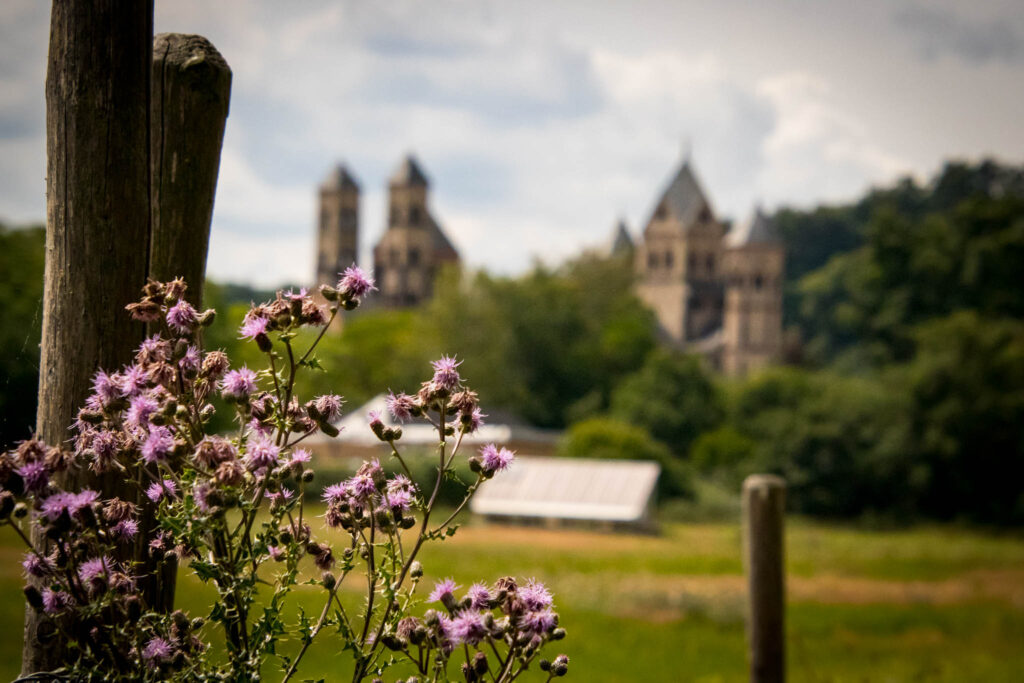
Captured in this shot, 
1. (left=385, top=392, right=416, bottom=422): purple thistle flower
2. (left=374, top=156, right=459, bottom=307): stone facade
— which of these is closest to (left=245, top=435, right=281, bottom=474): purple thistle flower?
(left=385, top=392, right=416, bottom=422): purple thistle flower

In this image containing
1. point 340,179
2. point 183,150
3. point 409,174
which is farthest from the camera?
point 340,179

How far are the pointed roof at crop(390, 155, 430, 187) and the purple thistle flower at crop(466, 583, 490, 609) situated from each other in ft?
284

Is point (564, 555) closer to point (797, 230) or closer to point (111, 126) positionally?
point (111, 126)

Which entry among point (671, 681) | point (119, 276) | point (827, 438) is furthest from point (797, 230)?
point (119, 276)

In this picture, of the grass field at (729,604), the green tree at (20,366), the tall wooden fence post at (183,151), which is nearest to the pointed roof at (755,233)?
Result: the grass field at (729,604)

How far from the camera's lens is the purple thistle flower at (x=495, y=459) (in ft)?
5.81

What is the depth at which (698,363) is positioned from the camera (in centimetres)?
5216

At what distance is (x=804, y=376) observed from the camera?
52250 mm

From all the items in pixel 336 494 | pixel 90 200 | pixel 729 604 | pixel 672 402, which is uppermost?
pixel 672 402

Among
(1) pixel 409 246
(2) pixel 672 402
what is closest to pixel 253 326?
(2) pixel 672 402

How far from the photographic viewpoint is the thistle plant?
1.58 metres

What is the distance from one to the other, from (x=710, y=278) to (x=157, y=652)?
300ft

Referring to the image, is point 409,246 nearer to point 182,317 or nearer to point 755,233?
point 755,233

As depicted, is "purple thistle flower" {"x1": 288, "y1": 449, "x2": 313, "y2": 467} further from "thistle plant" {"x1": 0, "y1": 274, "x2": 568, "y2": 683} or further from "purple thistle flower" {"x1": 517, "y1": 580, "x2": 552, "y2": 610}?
"purple thistle flower" {"x1": 517, "y1": 580, "x2": 552, "y2": 610}
